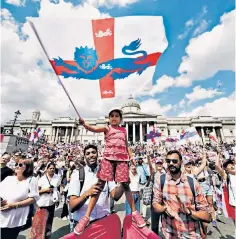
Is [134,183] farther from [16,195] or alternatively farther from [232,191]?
[16,195]

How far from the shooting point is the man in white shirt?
2.03 metres

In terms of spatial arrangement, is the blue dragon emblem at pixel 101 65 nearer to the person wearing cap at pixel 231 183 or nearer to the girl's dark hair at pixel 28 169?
the girl's dark hair at pixel 28 169

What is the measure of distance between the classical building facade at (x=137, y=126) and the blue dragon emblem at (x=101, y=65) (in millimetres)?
53126

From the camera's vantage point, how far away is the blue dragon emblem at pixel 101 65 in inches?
119

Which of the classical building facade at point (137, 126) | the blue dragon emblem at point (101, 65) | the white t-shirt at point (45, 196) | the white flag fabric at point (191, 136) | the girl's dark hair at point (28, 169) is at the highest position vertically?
the classical building facade at point (137, 126)

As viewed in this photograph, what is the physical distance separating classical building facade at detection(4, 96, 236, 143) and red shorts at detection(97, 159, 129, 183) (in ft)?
177

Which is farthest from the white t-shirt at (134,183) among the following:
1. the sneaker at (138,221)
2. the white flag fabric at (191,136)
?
the white flag fabric at (191,136)

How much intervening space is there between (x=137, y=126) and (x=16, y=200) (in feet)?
197

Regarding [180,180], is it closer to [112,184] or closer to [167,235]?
[167,235]

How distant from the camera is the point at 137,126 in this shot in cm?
6219

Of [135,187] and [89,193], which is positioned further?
[135,187]

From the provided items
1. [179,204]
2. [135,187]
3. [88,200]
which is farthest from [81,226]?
[135,187]

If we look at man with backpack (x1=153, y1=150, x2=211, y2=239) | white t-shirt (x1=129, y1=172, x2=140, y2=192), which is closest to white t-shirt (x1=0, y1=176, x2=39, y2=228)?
man with backpack (x1=153, y1=150, x2=211, y2=239)

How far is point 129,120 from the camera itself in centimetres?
5991
